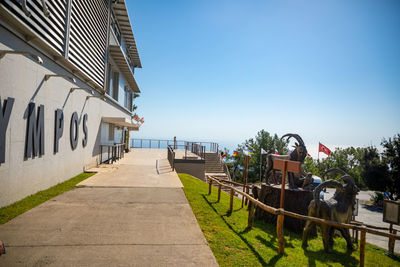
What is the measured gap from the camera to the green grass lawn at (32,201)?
16.6ft

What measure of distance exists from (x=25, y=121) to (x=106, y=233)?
3.84 metres

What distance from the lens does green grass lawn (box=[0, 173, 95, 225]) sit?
505 centimetres

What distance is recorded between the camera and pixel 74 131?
956cm

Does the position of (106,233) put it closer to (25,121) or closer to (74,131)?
(25,121)

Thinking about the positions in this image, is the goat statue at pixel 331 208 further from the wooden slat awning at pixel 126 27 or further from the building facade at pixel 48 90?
the wooden slat awning at pixel 126 27

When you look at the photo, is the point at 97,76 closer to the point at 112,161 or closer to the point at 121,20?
the point at 112,161

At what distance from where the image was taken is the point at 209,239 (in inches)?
177

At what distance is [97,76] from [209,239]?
10593 mm

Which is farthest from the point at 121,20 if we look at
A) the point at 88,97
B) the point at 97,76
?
the point at 88,97

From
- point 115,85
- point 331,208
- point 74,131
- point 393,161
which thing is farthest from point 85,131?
point 393,161

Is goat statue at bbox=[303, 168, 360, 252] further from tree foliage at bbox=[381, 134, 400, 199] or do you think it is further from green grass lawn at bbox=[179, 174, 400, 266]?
tree foliage at bbox=[381, 134, 400, 199]

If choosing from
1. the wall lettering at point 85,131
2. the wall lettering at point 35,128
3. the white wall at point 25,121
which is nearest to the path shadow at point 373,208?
the wall lettering at point 85,131

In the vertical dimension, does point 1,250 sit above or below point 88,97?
below

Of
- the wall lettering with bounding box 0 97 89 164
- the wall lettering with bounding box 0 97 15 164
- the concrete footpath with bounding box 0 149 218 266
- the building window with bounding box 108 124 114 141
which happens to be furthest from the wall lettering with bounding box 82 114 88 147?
the wall lettering with bounding box 0 97 15 164
